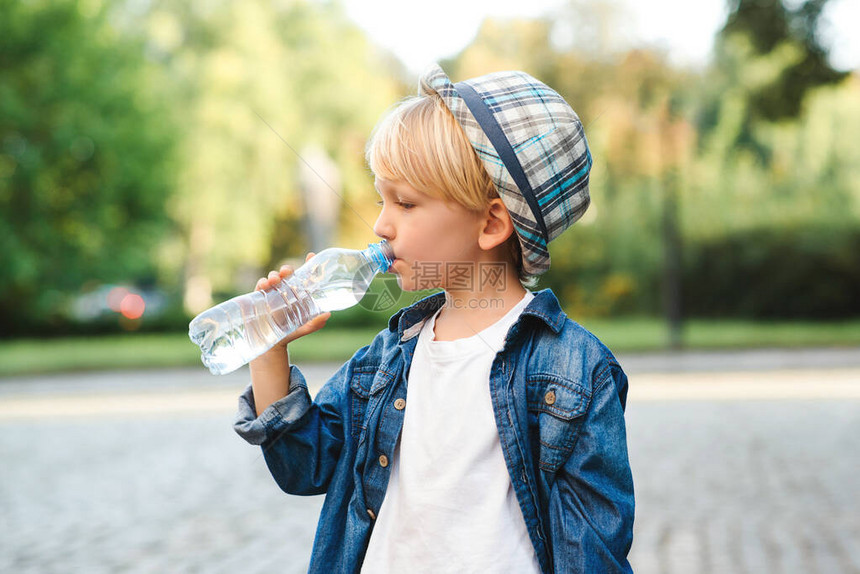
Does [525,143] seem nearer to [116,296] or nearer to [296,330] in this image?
[296,330]

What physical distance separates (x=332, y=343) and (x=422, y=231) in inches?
775

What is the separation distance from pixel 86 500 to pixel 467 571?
581 centimetres

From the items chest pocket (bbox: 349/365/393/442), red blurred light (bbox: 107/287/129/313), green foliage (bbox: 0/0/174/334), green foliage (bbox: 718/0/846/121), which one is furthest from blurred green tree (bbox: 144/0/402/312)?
chest pocket (bbox: 349/365/393/442)

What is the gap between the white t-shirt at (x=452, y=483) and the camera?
176 cm

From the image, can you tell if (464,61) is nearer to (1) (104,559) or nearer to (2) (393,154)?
(1) (104,559)

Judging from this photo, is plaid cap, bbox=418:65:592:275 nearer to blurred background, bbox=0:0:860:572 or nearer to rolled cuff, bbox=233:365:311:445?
rolled cuff, bbox=233:365:311:445

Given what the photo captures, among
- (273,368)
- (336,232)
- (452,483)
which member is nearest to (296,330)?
(273,368)

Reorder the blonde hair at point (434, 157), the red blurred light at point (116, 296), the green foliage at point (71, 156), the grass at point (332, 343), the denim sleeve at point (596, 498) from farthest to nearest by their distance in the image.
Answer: the red blurred light at point (116, 296), the green foliage at point (71, 156), the grass at point (332, 343), the blonde hair at point (434, 157), the denim sleeve at point (596, 498)

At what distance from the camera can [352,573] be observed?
187 cm

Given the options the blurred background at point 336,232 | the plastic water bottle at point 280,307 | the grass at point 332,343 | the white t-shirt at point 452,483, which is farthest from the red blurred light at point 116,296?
the white t-shirt at point 452,483

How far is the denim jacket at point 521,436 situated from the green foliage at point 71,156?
20948mm

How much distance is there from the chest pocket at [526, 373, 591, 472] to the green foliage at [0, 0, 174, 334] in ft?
69.8

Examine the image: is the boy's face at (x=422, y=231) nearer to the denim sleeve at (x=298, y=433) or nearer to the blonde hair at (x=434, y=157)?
the blonde hair at (x=434, y=157)

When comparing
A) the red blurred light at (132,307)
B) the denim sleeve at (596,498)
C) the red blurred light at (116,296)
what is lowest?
the denim sleeve at (596,498)
